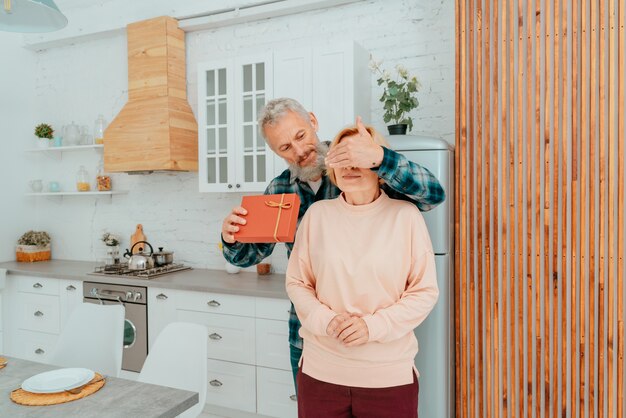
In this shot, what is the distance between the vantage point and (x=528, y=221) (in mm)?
2469

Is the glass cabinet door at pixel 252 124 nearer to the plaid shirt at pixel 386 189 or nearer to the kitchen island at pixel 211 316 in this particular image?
the kitchen island at pixel 211 316

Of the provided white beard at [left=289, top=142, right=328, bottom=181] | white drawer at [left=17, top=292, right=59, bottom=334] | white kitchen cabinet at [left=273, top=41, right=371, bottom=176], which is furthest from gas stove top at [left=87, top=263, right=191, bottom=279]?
white beard at [left=289, top=142, right=328, bottom=181]

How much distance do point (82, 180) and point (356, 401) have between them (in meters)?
3.83

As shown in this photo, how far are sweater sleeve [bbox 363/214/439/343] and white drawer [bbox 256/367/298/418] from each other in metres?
1.73

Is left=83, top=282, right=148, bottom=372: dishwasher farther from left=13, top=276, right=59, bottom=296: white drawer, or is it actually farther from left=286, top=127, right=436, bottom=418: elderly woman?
left=286, top=127, right=436, bottom=418: elderly woman

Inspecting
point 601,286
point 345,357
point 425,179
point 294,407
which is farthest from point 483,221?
point 294,407

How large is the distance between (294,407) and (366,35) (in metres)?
2.50

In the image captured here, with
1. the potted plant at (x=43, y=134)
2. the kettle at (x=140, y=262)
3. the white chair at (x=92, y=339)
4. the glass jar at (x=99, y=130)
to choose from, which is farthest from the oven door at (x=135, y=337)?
the potted plant at (x=43, y=134)

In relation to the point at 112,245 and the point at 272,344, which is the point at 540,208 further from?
the point at 112,245

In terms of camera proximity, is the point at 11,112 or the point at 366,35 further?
the point at 11,112

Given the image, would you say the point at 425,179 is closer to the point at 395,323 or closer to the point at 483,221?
the point at 395,323

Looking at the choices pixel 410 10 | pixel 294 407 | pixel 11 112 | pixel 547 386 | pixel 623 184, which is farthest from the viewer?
pixel 11 112

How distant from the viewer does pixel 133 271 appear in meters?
3.71

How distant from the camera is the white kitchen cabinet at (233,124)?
335 centimetres
